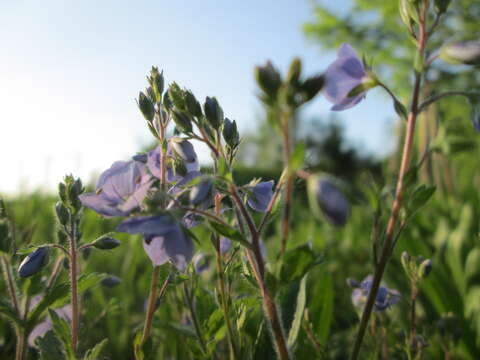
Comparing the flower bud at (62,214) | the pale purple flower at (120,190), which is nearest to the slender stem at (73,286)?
the flower bud at (62,214)

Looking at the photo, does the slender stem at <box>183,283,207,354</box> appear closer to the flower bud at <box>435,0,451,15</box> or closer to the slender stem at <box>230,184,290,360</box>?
the slender stem at <box>230,184,290,360</box>

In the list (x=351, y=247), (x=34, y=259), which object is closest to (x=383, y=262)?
(x=34, y=259)

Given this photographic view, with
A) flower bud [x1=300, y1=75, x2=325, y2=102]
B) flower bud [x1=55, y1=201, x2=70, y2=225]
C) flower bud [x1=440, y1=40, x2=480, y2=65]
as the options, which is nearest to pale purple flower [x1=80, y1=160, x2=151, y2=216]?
flower bud [x1=55, y1=201, x2=70, y2=225]

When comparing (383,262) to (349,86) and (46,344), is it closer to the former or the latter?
(349,86)

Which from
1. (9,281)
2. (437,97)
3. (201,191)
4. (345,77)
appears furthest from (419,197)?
(9,281)

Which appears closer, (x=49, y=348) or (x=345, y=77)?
(x=345, y=77)

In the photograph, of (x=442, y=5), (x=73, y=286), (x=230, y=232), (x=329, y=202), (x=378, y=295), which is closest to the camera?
(x=329, y=202)

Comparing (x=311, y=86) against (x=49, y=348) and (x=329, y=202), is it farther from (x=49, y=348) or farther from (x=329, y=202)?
(x=49, y=348)

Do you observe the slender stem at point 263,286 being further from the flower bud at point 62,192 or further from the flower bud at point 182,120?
the flower bud at point 62,192
